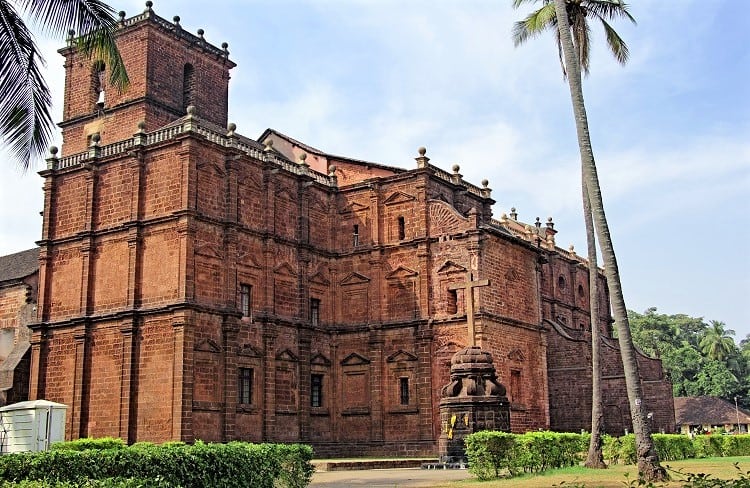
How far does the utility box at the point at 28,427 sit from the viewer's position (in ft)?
77.2

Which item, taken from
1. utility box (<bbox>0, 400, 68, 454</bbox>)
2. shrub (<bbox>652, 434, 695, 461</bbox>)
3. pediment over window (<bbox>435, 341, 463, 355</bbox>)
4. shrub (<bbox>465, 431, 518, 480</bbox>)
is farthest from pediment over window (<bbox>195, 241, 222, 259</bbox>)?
shrub (<bbox>652, 434, 695, 461</bbox>)

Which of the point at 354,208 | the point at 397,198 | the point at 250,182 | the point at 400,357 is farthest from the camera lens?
the point at 354,208

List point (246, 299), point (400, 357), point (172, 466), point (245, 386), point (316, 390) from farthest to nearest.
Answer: point (316, 390) < point (400, 357) < point (246, 299) < point (245, 386) < point (172, 466)

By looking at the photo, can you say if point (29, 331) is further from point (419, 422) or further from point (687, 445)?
point (687, 445)

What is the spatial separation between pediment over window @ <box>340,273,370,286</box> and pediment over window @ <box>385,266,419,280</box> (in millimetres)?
974

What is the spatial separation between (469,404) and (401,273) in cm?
1323

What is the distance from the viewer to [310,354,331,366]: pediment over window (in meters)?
34.8

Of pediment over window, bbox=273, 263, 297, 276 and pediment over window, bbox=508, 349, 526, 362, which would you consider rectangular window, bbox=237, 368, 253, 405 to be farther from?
pediment over window, bbox=508, 349, 526, 362

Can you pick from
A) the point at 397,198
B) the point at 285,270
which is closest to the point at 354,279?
the point at 285,270

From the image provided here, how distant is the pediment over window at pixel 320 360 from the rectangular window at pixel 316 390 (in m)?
0.51

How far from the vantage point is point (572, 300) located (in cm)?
4847

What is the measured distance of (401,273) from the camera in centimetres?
3544

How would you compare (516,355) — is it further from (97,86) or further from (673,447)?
(97,86)

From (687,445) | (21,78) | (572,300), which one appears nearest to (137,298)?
(21,78)
